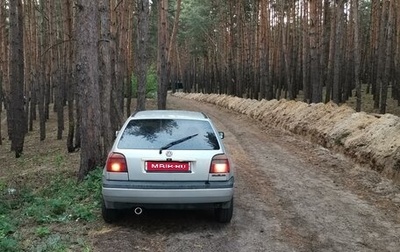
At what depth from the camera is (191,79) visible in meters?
68.8

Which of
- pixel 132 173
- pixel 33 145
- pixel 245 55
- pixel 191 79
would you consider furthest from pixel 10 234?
pixel 191 79

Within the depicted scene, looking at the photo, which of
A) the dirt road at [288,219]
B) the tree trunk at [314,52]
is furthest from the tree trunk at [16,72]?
the tree trunk at [314,52]

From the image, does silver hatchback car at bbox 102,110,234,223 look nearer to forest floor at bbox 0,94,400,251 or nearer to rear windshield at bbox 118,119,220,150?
rear windshield at bbox 118,119,220,150

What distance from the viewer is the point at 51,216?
20.1 feet

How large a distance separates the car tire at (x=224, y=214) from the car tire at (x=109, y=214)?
1372 mm

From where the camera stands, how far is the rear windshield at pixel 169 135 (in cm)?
546

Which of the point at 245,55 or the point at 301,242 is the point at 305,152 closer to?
the point at 301,242

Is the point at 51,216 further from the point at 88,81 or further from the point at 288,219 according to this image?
the point at 288,219

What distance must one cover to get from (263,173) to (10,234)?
5515 millimetres

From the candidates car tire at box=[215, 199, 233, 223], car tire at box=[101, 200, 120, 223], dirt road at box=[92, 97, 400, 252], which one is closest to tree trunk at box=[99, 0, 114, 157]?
dirt road at box=[92, 97, 400, 252]

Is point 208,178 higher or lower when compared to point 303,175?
higher

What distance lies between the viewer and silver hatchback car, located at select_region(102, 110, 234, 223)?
17.1ft

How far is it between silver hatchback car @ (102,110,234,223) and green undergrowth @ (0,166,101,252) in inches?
24.3

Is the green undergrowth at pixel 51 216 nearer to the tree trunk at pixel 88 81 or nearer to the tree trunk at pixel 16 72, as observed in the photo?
the tree trunk at pixel 88 81
